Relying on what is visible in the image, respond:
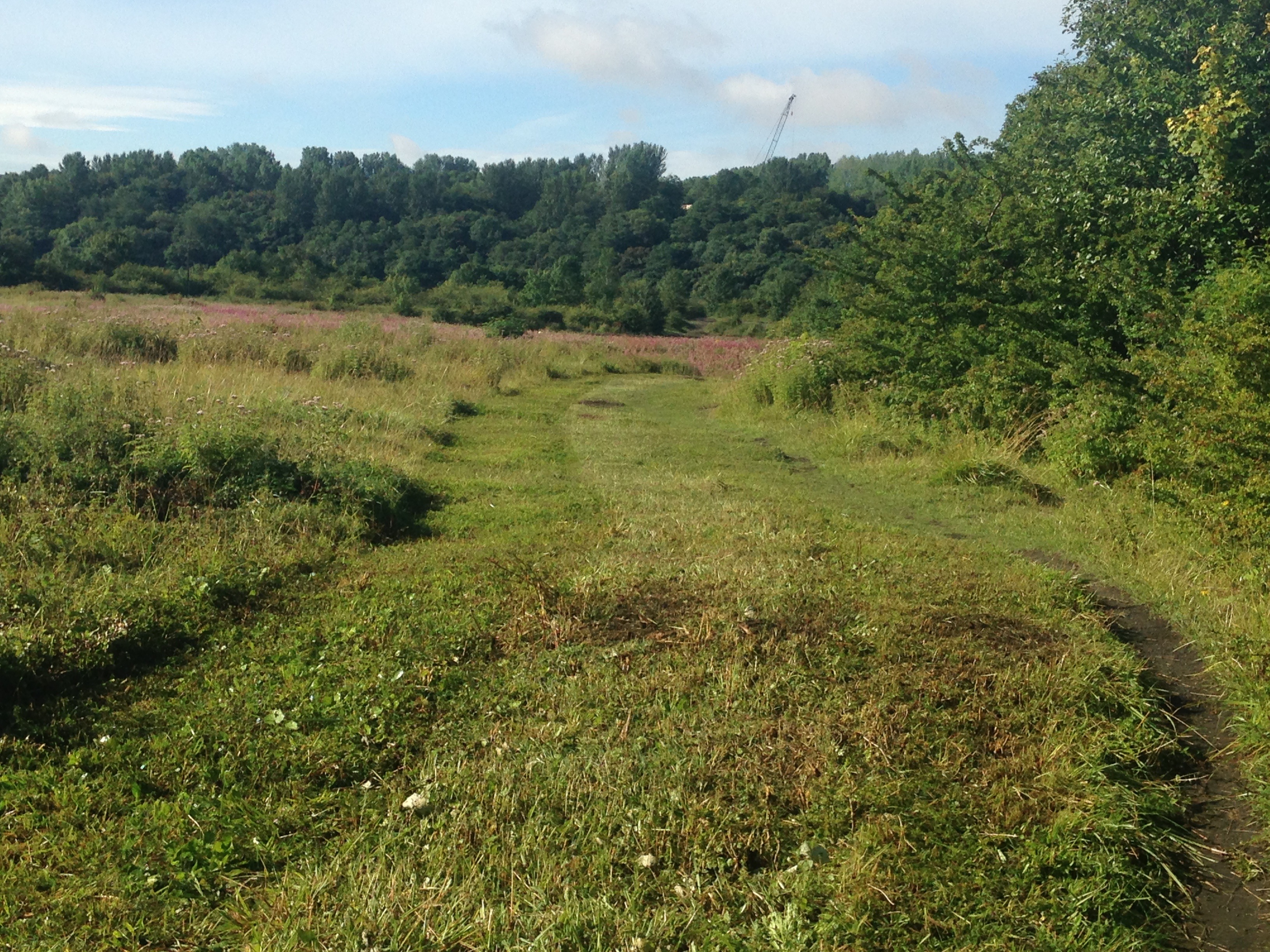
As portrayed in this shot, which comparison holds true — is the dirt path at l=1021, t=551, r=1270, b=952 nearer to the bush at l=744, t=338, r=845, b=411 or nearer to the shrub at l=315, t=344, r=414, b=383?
the bush at l=744, t=338, r=845, b=411

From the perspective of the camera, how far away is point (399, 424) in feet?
42.6

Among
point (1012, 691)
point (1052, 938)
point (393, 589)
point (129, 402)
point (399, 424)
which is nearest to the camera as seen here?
point (1052, 938)

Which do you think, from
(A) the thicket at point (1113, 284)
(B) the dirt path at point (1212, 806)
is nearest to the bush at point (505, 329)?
(A) the thicket at point (1113, 284)

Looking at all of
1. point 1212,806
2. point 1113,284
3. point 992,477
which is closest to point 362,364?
point 992,477

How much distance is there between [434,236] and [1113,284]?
6037cm

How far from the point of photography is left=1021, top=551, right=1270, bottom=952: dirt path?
136 inches

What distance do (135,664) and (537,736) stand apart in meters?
2.34

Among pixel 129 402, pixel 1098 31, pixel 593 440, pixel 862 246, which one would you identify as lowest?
pixel 593 440

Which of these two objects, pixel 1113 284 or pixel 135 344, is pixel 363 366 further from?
pixel 1113 284

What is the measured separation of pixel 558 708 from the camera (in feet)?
15.3

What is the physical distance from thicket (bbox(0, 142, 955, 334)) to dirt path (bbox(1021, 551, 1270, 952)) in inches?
1422

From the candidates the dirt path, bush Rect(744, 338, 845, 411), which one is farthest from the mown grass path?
bush Rect(744, 338, 845, 411)

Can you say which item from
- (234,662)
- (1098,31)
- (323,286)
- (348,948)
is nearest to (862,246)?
(1098,31)

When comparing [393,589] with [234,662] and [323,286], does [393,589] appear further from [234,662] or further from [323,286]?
[323,286]
